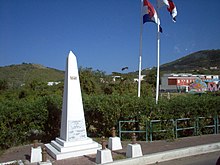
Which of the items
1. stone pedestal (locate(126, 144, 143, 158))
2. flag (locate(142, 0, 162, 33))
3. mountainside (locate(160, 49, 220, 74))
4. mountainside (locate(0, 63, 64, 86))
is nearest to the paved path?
stone pedestal (locate(126, 144, 143, 158))

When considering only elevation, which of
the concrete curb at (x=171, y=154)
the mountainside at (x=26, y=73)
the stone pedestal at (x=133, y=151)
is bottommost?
the concrete curb at (x=171, y=154)

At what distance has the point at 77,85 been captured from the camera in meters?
8.54

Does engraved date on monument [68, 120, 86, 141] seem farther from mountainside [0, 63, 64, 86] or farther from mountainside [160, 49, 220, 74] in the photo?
mountainside [160, 49, 220, 74]

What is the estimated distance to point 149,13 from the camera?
1188 cm

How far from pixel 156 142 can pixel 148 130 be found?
558 millimetres

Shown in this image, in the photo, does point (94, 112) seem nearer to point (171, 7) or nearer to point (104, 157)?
point (104, 157)

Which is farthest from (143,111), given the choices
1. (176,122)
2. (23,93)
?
(23,93)

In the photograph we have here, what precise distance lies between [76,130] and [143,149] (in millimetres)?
2450

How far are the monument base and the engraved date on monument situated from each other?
0.15 metres

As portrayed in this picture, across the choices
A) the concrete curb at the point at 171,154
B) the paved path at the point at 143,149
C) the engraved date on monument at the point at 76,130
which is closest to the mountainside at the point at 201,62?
the paved path at the point at 143,149

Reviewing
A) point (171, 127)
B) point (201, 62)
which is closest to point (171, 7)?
point (171, 127)

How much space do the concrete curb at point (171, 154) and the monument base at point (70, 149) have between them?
4.78 ft

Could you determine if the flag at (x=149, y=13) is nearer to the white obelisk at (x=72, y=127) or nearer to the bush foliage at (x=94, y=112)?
the bush foliage at (x=94, y=112)

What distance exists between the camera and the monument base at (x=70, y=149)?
301 inches
